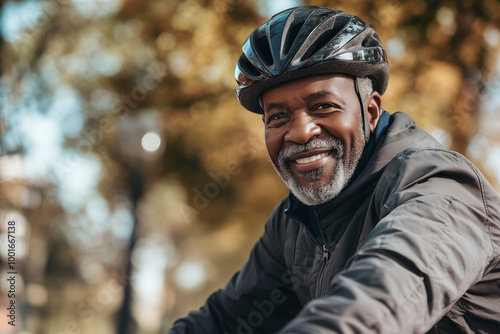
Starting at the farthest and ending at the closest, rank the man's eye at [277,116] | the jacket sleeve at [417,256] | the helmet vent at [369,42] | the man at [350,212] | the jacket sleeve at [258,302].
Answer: the jacket sleeve at [258,302]
the helmet vent at [369,42]
the man's eye at [277,116]
the man at [350,212]
the jacket sleeve at [417,256]

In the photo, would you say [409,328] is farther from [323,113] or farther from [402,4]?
[402,4]

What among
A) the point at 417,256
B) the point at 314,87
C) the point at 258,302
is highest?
the point at 314,87

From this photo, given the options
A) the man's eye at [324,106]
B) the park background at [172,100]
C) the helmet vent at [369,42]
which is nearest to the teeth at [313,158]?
the man's eye at [324,106]

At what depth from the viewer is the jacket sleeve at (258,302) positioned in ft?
10.0

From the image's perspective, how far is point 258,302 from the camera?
3.08 meters

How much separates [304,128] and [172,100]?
557 centimetres

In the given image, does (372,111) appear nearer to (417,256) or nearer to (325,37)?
(325,37)

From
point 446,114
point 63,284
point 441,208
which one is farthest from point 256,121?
point 63,284

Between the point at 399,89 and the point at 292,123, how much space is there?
451 cm

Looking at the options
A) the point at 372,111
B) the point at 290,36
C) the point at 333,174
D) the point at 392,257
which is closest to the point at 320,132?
the point at 333,174

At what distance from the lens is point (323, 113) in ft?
8.19

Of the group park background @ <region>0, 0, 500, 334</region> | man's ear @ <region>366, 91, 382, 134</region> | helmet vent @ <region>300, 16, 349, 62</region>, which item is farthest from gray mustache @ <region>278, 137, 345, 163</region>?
park background @ <region>0, 0, 500, 334</region>

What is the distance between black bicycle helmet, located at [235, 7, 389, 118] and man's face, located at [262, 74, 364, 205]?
0.07 metres

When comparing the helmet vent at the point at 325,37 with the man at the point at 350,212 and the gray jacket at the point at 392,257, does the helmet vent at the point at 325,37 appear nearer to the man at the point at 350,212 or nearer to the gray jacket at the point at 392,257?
the man at the point at 350,212
